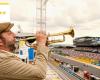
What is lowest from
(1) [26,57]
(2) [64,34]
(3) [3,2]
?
(1) [26,57]

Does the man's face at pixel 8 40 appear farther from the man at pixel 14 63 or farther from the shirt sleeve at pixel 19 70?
the shirt sleeve at pixel 19 70

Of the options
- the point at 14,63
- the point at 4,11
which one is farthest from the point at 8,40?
the point at 4,11

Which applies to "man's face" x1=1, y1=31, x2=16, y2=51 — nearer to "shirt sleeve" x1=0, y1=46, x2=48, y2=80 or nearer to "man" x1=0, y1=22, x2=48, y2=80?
"man" x1=0, y1=22, x2=48, y2=80

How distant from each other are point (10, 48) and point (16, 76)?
0.71 ft

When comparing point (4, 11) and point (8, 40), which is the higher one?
point (4, 11)

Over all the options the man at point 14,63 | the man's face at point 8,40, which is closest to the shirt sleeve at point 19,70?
the man at point 14,63

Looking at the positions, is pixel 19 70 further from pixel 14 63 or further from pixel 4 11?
pixel 4 11

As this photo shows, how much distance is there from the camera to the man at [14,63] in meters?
2.09

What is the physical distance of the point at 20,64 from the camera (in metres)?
2.12

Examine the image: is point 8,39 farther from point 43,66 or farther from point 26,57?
point 26,57

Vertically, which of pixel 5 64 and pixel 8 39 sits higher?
pixel 8 39

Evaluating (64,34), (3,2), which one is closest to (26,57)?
(3,2)

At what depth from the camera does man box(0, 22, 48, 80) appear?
6.84 feet

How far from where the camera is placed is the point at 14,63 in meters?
2.11
